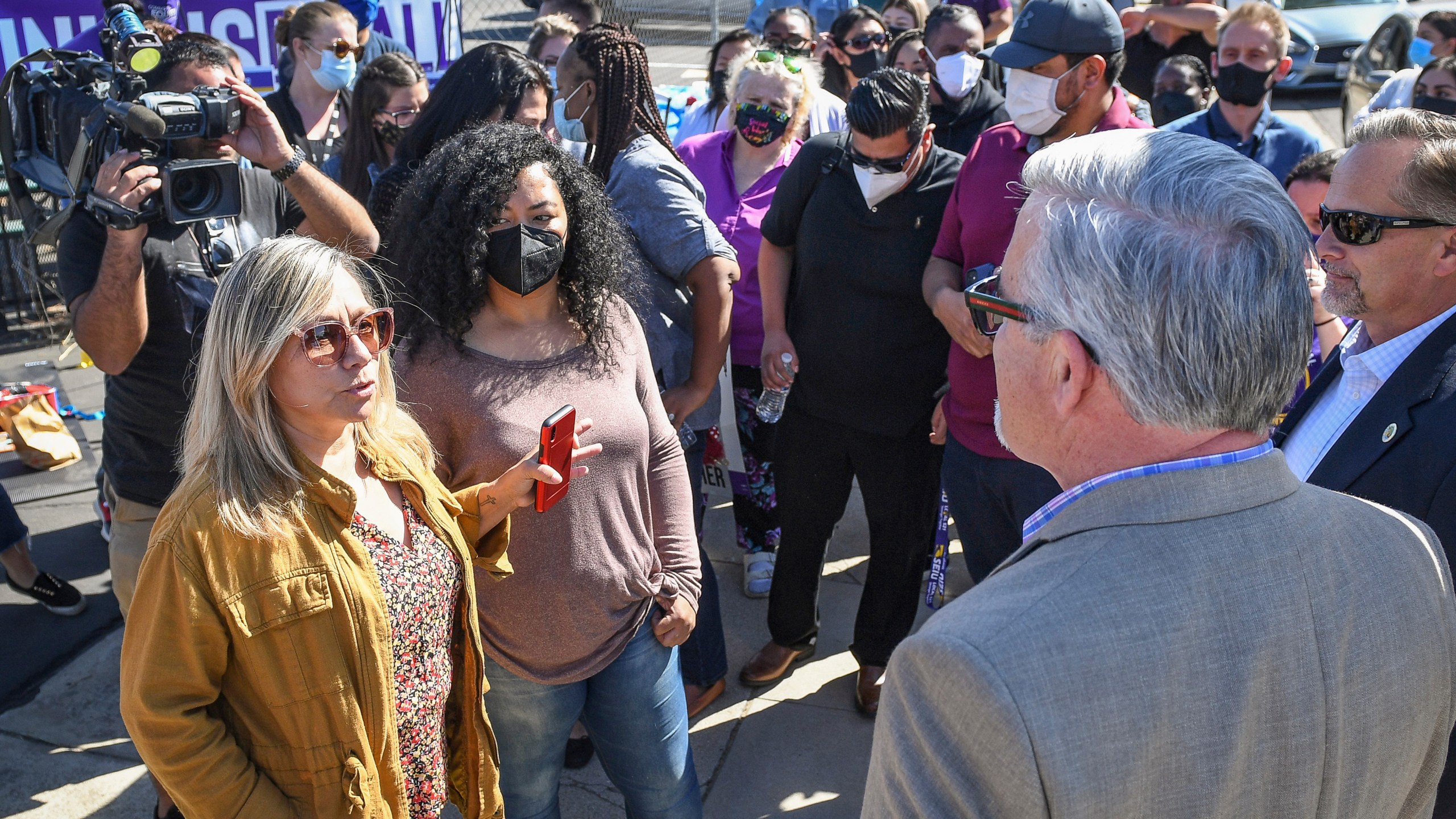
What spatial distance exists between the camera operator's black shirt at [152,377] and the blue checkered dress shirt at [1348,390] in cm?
258

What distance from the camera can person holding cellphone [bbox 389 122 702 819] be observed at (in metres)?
2.17

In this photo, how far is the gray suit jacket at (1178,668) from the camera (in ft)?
3.32

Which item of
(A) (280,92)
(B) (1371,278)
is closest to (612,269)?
(B) (1371,278)

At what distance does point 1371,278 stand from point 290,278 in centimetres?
207

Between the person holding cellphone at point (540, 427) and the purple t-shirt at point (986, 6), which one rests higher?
the purple t-shirt at point (986, 6)

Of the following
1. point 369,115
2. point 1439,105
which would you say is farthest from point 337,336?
point 1439,105

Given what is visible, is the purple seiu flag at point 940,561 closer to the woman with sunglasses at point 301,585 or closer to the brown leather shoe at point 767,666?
the brown leather shoe at point 767,666

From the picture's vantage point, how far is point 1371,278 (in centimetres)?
215

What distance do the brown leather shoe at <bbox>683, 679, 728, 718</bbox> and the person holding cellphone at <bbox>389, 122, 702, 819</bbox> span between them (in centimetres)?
103

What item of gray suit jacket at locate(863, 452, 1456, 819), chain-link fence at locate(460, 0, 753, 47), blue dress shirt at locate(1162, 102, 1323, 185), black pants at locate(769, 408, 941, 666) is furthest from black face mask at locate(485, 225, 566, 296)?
chain-link fence at locate(460, 0, 753, 47)

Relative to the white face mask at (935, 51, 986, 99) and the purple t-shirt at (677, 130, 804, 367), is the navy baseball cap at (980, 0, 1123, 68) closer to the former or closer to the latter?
the purple t-shirt at (677, 130, 804, 367)

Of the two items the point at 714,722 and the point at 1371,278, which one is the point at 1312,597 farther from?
the point at 714,722

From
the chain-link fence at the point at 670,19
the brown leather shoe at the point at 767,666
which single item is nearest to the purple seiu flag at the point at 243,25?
the chain-link fence at the point at 670,19

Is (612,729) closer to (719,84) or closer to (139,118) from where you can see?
(139,118)
